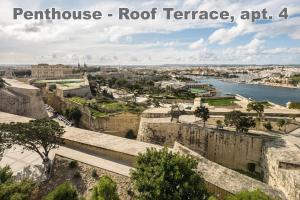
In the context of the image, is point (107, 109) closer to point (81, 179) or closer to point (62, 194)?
point (81, 179)

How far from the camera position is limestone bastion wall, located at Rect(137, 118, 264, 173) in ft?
63.4

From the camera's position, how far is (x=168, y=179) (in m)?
11.0

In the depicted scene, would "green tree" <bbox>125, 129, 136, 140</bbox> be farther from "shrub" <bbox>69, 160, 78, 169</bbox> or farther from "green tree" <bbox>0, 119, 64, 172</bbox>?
"green tree" <bbox>0, 119, 64, 172</bbox>

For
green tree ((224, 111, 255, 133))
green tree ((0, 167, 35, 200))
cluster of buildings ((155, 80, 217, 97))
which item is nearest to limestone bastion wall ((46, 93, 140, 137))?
green tree ((224, 111, 255, 133))

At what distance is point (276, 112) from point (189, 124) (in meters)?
8.30

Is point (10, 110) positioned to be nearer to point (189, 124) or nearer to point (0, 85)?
point (0, 85)

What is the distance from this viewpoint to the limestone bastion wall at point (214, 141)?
63.4 ft

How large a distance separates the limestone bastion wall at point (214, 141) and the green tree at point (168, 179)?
29.9 ft

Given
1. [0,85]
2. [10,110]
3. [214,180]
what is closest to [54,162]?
[214,180]

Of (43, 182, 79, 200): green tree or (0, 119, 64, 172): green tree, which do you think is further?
(0, 119, 64, 172): green tree

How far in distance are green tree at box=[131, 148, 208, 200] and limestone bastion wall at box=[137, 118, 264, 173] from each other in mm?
9116

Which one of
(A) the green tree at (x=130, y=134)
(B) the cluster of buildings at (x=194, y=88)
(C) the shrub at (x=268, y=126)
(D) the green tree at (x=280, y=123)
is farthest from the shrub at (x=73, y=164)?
(B) the cluster of buildings at (x=194, y=88)

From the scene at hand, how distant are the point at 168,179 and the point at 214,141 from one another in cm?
1020

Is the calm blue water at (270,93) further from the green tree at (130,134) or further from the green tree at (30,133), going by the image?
the green tree at (30,133)
